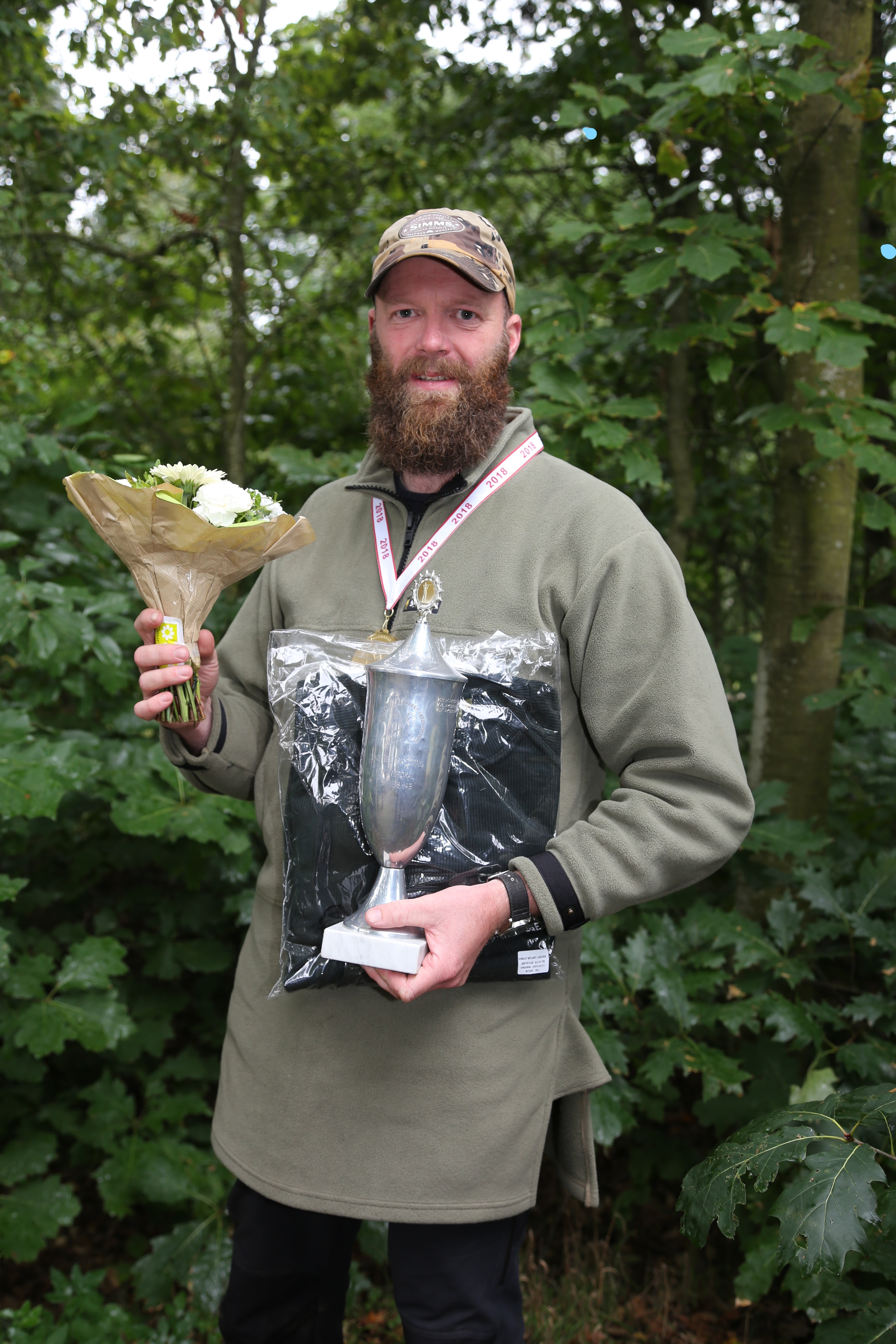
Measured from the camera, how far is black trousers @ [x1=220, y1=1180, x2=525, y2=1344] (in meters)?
1.72

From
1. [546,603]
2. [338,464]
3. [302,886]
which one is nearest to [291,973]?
[302,886]

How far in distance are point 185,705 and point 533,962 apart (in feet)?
2.62

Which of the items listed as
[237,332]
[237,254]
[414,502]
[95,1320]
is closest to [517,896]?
[414,502]

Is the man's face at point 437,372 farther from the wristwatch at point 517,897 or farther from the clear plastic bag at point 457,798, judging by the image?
the wristwatch at point 517,897

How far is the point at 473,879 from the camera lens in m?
1.59

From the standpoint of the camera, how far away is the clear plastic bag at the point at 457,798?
1605mm

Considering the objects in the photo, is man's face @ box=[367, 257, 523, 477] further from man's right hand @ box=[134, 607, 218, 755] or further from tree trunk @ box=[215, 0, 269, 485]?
tree trunk @ box=[215, 0, 269, 485]

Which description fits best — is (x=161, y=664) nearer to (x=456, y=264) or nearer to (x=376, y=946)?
(x=376, y=946)

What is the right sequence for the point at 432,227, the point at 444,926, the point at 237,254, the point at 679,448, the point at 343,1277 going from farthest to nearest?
1. the point at 237,254
2. the point at 679,448
3. the point at 343,1277
4. the point at 432,227
5. the point at 444,926

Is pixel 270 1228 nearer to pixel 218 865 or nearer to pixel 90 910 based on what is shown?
pixel 218 865

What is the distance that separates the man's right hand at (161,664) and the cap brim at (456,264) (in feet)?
2.54

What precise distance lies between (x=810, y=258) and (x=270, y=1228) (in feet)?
10.7

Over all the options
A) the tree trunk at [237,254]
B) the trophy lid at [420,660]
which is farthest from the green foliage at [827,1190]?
the tree trunk at [237,254]

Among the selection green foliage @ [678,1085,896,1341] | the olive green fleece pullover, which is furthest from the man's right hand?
green foliage @ [678,1085,896,1341]
